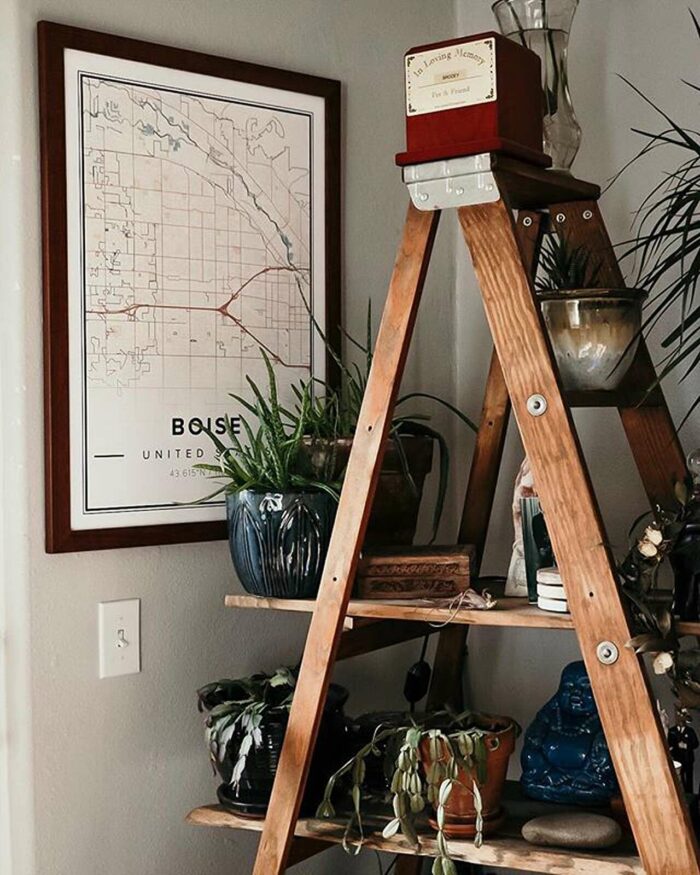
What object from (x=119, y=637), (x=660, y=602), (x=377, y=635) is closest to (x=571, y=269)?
(x=660, y=602)

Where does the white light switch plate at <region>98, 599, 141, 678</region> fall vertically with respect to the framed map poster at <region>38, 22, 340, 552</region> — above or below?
below

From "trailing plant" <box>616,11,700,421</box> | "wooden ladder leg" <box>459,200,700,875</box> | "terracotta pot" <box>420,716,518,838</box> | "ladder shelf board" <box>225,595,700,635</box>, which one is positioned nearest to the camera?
"wooden ladder leg" <box>459,200,700,875</box>

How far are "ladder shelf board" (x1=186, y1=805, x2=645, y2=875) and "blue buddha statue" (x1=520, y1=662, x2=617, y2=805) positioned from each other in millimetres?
110

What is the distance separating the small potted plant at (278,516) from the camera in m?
1.86

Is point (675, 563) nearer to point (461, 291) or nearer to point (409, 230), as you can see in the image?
point (409, 230)

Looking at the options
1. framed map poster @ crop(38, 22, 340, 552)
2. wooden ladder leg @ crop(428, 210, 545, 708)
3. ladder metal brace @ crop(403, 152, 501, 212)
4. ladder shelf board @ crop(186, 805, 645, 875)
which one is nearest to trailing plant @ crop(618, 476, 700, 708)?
ladder shelf board @ crop(186, 805, 645, 875)

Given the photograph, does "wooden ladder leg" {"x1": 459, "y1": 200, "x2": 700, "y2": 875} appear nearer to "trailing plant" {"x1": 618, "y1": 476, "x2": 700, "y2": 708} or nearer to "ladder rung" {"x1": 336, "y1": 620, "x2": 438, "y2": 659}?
"trailing plant" {"x1": 618, "y1": 476, "x2": 700, "y2": 708}

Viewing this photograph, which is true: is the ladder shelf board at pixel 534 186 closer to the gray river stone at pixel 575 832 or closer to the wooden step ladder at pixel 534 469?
the wooden step ladder at pixel 534 469

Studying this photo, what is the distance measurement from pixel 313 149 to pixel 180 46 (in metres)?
0.28

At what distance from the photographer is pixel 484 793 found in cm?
183

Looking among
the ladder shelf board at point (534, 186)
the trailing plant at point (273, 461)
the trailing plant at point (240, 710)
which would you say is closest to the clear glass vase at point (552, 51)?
the ladder shelf board at point (534, 186)

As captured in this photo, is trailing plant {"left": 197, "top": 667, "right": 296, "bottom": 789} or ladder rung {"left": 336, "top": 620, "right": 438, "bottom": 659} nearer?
trailing plant {"left": 197, "top": 667, "right": 296, "bottom": 789}

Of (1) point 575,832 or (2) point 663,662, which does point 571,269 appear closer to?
(2) point 663,662

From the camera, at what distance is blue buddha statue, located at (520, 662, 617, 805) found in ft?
6.27
